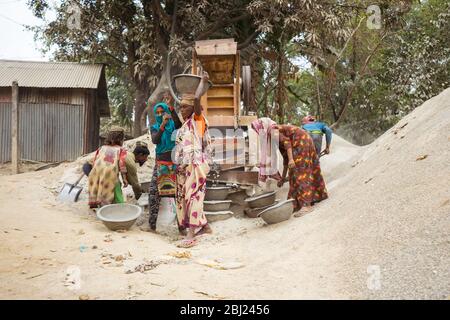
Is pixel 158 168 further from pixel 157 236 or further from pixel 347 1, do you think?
pixel 347 1

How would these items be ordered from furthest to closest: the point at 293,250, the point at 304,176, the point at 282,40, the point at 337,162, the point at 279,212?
the point at 282,40, the point at 337,162, the point at 304,176, the point at 279,212, the point at 293,250

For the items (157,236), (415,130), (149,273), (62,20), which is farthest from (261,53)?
(149,273)

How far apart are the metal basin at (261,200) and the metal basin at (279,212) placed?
697 mm

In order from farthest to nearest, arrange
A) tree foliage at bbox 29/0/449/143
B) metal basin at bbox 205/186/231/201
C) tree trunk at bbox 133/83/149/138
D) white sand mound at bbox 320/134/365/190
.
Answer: tree trunk at bbox 133/83/149/138 → tree foliage at bbox 29/0/449/143 → white sand mound at bbox 320/134/365/190 → metal basin at bbox 205/186/231/201

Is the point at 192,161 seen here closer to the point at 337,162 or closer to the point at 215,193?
the point at 215,193

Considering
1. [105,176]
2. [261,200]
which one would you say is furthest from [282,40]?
[105,176]

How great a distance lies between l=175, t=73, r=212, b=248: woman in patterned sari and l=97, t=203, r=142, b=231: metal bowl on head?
0.60m

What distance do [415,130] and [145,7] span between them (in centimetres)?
883

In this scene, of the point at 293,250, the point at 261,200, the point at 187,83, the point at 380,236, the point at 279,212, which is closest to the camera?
the point at 380,236

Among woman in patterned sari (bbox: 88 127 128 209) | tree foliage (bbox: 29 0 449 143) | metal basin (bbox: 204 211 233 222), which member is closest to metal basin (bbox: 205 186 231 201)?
metal basin (bbox: 204 211 233 222)

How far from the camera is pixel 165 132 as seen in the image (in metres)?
5.00

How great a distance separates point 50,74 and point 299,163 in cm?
956

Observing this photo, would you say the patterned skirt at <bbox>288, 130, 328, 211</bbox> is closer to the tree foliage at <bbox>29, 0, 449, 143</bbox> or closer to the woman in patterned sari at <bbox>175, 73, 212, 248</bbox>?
the woman in patterned sari at <bbox>175, 73, 212, 248</bbox>

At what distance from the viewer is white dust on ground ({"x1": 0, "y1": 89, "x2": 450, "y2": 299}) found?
8.44ft
